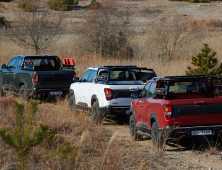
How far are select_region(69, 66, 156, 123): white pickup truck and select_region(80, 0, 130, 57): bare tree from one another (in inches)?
656

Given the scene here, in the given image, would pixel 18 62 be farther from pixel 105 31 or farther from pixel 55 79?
pixel 105 31

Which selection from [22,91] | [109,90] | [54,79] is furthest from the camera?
[22,91]

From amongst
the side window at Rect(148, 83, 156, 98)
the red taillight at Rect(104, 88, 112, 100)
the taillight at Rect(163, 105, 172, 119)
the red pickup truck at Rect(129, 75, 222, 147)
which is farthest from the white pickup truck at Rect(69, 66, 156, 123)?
the taillight at Rect(163, 105, 172, 119)

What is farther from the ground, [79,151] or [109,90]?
[109,90]

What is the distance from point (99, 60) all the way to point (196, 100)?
1786cm

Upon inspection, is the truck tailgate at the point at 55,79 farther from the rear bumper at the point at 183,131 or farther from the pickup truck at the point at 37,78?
the rear bumper at the point at 183,131

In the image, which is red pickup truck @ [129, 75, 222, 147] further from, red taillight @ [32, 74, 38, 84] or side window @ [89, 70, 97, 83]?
red taillight @ [32, 74, 38, 84]

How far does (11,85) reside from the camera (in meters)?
16.0

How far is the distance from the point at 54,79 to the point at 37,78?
652mm

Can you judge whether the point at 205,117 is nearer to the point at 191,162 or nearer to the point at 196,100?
the point at 196,100

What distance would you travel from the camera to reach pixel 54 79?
14.6 meters

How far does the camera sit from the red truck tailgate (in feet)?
24.1

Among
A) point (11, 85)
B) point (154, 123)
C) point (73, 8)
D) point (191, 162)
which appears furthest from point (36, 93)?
point (73, 8)

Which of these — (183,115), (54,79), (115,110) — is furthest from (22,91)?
(183,115)
